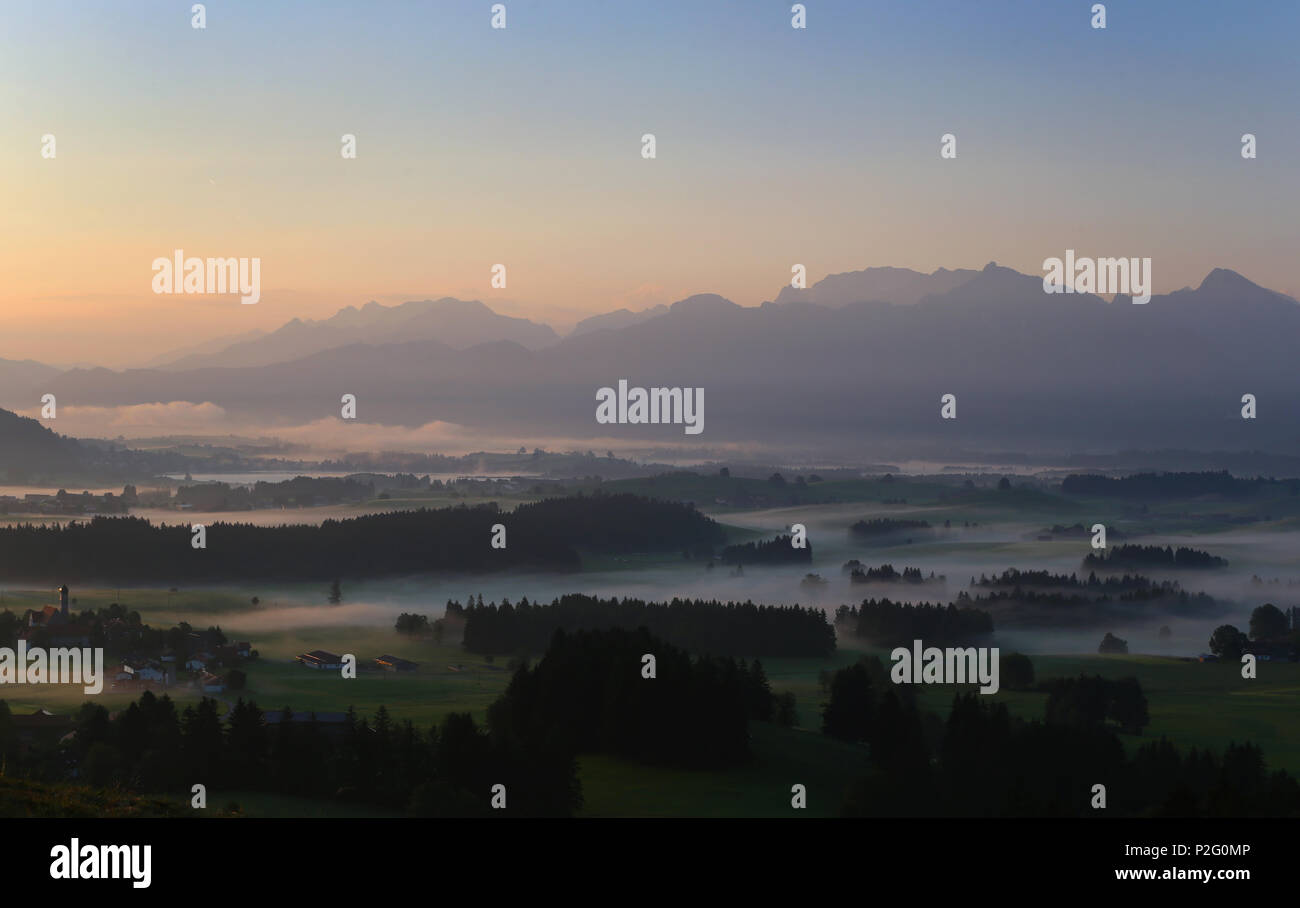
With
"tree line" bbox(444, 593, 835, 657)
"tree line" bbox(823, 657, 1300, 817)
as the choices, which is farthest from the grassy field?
"tree line" bbox(444, 593, 835, 657)

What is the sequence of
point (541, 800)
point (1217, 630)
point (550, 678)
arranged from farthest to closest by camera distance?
point (1217, 630), point (550, 678), point (541, 800)

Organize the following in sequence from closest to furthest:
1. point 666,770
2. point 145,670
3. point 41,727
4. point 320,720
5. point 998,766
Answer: point 666,770, point 998,766, point 41,727, point 320,720, point 145,670

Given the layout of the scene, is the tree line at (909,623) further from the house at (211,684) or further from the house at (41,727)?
the house at (41,727)

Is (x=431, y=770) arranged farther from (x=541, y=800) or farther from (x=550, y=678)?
(x=550, y=678)

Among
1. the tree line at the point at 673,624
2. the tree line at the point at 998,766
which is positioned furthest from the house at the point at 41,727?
the tree line at the point at 673,624

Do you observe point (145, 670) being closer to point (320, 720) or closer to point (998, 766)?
point (320, 720)

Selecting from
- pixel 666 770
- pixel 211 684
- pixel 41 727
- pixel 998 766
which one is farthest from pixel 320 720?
pixel 998 766
